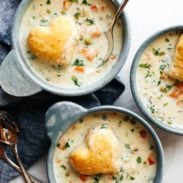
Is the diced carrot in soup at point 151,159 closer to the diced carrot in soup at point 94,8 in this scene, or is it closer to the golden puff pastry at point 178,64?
the golden puff pastry at point 178,64

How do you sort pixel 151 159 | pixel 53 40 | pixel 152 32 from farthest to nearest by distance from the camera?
pixel 152 32, pixel 151 159, pixel 53 40

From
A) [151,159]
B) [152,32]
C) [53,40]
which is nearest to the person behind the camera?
[53,40]

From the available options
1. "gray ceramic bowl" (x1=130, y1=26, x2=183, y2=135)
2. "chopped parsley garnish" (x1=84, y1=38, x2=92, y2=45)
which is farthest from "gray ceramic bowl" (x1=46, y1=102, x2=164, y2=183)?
"chopped parsley garnish" (x1=84, y1=38, x2=92, y2=45)

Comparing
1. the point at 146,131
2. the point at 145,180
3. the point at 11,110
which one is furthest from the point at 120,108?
the point at 11,110

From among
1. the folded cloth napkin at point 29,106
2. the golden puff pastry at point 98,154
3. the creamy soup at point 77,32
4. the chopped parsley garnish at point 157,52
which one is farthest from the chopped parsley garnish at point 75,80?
the chopped parsley garnish at point 157,52

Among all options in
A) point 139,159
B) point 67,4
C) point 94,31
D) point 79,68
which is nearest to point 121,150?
point 139,159

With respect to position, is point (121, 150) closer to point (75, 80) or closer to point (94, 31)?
point (75, 80)

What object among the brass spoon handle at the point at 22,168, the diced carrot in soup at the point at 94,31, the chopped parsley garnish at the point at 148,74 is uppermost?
the diced carrot in soup at the point at 94,31
